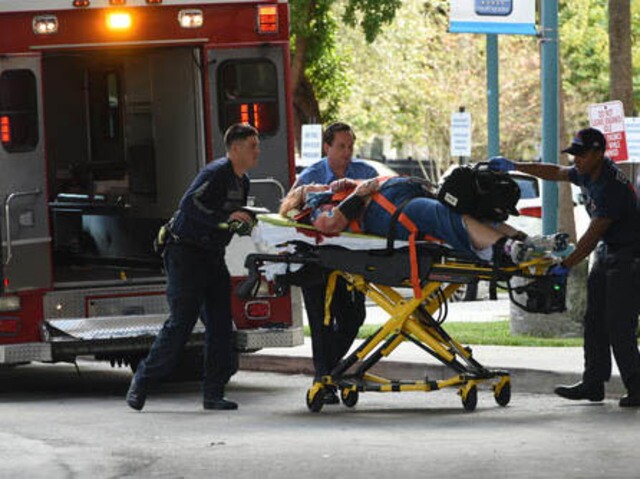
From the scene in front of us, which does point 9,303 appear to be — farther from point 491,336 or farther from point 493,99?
point 493,99

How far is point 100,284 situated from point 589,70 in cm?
3782

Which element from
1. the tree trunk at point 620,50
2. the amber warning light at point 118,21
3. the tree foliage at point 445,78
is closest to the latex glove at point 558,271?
the amber warning light at point 118,21

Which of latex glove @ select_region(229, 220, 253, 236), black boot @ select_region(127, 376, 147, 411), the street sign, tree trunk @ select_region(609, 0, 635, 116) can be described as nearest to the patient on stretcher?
latex glove @ select_region(229, 220, 253, 236)

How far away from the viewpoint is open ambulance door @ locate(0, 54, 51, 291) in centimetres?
1390

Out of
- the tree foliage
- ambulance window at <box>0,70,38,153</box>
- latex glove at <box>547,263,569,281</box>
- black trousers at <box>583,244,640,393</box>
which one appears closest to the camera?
latex glove at <box>547,263,569,281</box>

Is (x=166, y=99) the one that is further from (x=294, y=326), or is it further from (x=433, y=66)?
(x=433, y=66)

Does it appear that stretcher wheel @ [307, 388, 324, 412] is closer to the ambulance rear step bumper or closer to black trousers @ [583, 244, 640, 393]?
the ambulance rear step bumper

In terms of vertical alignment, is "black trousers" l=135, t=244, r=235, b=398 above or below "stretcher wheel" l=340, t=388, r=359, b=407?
above


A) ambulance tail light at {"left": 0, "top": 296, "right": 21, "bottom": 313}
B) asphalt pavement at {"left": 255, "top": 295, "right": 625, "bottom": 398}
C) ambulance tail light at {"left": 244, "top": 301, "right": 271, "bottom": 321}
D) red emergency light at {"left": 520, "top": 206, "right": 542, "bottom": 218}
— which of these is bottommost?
asphalt pavement at {"left": 255, "top": 295, "right": 625, "bottom": 398}

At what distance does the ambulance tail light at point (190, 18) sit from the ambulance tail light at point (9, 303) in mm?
2426

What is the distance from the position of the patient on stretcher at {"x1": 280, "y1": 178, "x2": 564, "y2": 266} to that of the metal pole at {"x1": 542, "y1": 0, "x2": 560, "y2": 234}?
5.45m

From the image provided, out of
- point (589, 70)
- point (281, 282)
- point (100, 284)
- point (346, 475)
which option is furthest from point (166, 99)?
point (589, 70)

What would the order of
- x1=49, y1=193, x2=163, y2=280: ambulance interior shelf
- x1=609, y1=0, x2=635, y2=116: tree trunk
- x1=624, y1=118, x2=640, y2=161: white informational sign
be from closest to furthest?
x1=49, y1=193, x2=163, y2=280: ambulance interior shelf < x1=609, y1=0, x2=635, y2=116: tree trunk < x1=624, y1=118, x2=640, y2=161: white informational sign

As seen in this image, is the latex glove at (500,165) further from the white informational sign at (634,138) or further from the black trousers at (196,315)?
the white informational sign at (634,138)
